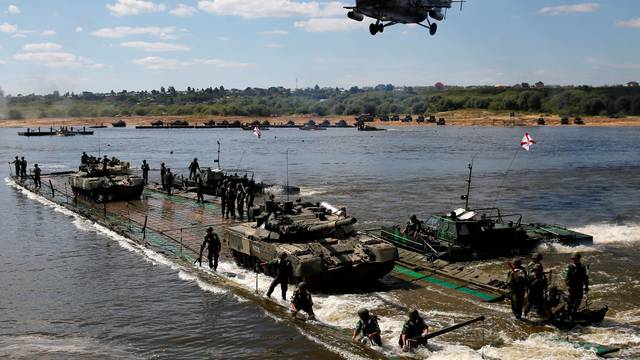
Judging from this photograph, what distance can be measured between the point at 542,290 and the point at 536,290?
8.2 inches

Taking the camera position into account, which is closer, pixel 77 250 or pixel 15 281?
pixel 15 281

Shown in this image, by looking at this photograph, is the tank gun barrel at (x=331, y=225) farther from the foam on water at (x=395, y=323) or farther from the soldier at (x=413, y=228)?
the soldier at (x=413, y=228)

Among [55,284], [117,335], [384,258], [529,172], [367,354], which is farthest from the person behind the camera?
[529,172]

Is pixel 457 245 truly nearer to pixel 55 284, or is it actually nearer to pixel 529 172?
pixel 55 284

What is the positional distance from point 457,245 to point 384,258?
229 inches

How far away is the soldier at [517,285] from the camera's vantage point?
704 inches

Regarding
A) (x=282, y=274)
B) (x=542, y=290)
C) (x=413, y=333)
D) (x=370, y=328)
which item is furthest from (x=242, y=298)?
(x=542, y=290)

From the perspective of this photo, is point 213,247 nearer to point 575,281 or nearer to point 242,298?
point 242,298

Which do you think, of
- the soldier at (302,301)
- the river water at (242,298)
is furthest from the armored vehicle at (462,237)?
the soldier at (302,301)

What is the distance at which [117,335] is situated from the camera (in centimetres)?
1819

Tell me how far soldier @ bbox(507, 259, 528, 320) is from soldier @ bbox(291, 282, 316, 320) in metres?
5.28

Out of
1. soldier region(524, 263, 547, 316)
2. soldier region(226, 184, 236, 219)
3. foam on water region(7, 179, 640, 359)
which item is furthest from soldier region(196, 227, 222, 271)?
soldier region(524, 263, 547, 316)

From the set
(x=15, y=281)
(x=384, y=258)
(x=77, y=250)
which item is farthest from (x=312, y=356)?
(x=77, y=250)

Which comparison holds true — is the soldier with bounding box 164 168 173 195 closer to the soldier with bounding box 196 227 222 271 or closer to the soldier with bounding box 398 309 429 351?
the soldier with bounding box 196 227 222 271
